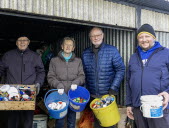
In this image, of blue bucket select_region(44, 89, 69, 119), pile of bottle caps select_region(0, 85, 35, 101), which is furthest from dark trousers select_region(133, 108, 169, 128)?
pile of bottle caps select_region(0, 85, 35, 101)

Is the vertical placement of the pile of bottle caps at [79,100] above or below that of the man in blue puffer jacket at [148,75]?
A: below

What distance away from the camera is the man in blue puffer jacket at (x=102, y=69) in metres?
4.17

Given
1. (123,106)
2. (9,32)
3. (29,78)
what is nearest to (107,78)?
(123,106)

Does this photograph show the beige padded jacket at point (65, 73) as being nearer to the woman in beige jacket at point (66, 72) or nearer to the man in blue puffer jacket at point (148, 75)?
the woman in beige jacket at point (66, 72)

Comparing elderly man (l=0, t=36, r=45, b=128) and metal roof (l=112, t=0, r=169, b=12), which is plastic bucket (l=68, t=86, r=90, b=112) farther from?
metal roof (l=112, t=0, r=169, b=12)

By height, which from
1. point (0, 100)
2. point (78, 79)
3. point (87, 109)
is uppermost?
point (78, 79)

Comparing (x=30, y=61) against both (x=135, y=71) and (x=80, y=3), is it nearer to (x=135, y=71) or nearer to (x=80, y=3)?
(x=80, y=3)

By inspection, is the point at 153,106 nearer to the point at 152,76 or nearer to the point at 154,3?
the point at 152,76

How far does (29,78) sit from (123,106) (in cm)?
202

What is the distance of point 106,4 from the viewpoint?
4227mm

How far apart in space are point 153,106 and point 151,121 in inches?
13.6

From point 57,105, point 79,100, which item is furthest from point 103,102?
point 57,105

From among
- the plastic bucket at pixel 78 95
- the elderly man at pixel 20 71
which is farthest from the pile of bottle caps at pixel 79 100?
the elderly man at pixel 20 71

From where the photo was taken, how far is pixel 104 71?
13.7 feet
